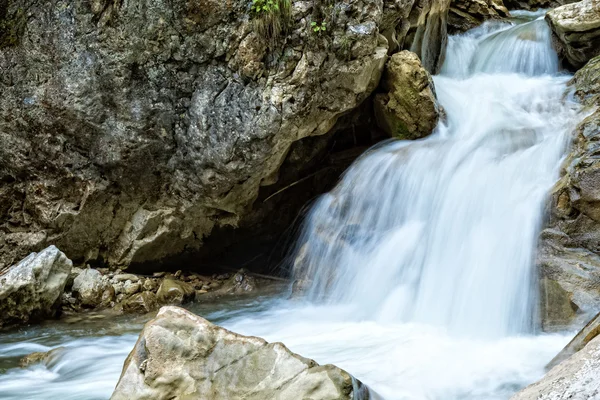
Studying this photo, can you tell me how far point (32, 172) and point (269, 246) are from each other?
2.99 meters

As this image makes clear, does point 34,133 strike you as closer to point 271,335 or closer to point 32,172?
point 32,172

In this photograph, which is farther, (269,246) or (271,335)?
(269,246)

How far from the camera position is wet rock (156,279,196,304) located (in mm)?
6051

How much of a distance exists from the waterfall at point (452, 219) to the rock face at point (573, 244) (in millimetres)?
147

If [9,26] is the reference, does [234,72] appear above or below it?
below

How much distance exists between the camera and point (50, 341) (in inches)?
200

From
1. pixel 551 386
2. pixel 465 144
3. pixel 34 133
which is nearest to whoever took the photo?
pixel 551 386

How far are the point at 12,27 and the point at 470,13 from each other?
338 inches

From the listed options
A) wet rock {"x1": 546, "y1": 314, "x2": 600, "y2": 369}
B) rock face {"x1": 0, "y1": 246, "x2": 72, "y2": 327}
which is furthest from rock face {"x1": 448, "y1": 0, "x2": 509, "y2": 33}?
wet rock {"x1": 546, "y1": 314, "x2": 600, "y2": 369}

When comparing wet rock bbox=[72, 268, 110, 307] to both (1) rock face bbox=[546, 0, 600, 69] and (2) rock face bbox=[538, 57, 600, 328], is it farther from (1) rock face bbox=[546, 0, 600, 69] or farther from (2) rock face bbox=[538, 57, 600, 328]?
(1) rock face bbox=[546, 0, 600, 69]

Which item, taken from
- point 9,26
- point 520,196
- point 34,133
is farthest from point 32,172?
point 520,196

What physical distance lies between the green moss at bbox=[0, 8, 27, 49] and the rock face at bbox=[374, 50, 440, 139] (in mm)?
4135

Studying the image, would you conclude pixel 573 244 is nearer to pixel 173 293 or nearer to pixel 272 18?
pixel 272 18

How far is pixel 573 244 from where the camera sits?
180 inches
